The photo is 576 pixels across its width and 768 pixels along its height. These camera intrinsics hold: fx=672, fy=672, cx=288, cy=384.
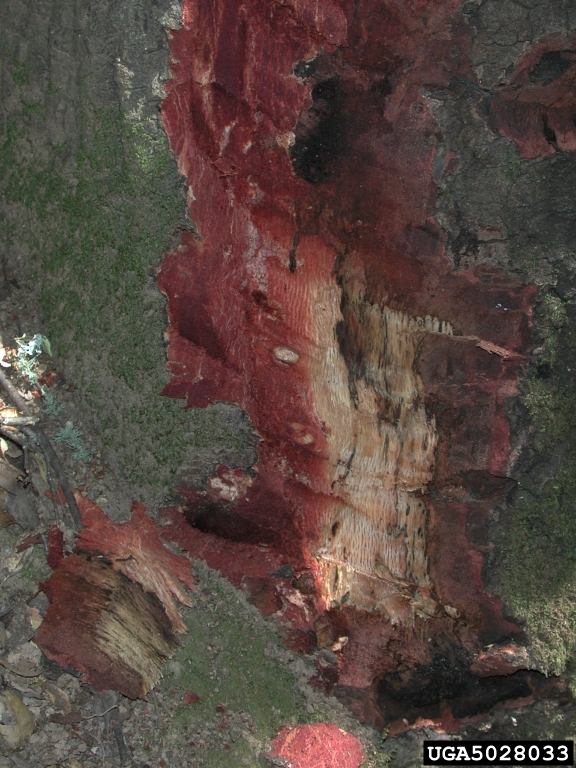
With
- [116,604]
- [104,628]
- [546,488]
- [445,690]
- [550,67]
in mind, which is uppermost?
[550,67]

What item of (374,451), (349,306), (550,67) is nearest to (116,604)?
(374,451)

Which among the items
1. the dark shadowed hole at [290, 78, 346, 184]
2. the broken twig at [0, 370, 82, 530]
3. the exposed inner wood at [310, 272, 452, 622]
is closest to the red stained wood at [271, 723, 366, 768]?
the exposed inner wood at [310, 272, 452, 622]

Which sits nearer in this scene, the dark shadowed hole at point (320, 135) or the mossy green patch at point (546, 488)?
the mossy green patch at point (546, 488)

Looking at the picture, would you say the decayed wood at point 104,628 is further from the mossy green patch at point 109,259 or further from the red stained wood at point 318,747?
the red stained wood at point 318,747

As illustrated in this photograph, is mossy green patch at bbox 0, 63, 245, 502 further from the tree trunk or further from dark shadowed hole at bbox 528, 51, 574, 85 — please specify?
dark shadowed hole at bbox 528, 51, 574, 85

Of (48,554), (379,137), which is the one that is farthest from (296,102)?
(48,554)

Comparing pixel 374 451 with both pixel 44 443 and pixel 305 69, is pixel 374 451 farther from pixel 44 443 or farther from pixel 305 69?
pixel 305 69

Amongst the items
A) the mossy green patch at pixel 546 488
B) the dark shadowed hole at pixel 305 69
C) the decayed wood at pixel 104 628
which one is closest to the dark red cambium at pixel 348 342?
the dark shadowed hole at pixel 305 69

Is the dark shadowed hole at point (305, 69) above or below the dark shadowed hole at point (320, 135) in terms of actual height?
above
